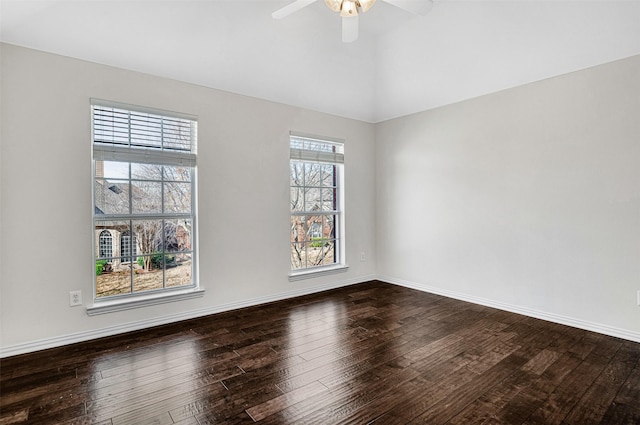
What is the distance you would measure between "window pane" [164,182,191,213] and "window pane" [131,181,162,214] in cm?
7

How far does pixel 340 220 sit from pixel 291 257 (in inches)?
37.8

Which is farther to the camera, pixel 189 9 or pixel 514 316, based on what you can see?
pixel 514 316

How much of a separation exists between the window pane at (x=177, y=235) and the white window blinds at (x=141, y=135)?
1.99 feet

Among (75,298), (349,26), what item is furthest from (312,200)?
(75,298)

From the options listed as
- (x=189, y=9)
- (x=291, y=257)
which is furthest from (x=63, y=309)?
(x=189, y=9)

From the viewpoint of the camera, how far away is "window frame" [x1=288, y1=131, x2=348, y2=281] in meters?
4.30

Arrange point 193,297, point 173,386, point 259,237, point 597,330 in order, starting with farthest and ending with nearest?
point 259,237 < point 193,297 < point 597,330 < point 173,386

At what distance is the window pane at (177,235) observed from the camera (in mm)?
3432

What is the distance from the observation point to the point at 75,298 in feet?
9.39

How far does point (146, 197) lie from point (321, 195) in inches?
86.2

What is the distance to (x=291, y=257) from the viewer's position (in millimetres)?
4285

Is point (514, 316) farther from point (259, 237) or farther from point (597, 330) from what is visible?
point (259, 237)

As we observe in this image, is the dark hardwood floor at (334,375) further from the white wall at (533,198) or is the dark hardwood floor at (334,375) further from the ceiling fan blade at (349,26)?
the ceiling fan blade at (349,26)

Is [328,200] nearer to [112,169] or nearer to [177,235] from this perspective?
[177,235]
